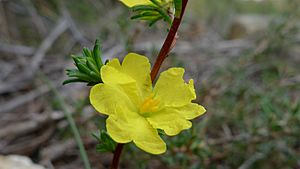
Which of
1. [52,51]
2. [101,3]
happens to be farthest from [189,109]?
[101,3]

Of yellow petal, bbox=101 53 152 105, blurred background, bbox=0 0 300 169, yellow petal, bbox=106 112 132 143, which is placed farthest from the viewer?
blurred background, bbox=0 0 300 169

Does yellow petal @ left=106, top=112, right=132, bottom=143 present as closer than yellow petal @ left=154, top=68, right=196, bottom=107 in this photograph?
Yes

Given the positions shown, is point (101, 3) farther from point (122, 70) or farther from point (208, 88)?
point (122, 70)

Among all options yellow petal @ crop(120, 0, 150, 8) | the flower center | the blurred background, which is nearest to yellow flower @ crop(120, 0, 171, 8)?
yellow petal @ crop(120, 0, 150, 8)

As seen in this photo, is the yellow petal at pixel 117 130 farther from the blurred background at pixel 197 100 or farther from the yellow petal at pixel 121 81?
the blurred background at pixel 197 100

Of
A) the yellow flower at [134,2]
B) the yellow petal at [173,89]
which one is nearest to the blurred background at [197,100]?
the yellow petal at [173,89]

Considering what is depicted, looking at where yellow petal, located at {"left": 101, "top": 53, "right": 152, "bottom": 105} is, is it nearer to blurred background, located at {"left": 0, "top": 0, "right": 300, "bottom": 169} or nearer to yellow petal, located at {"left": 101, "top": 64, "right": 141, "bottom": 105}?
yellow petal, located at {"left": 101, "top": 64, "right": 141, "bottom": 105}

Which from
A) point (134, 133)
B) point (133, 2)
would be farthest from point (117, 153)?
point (133, 2)
